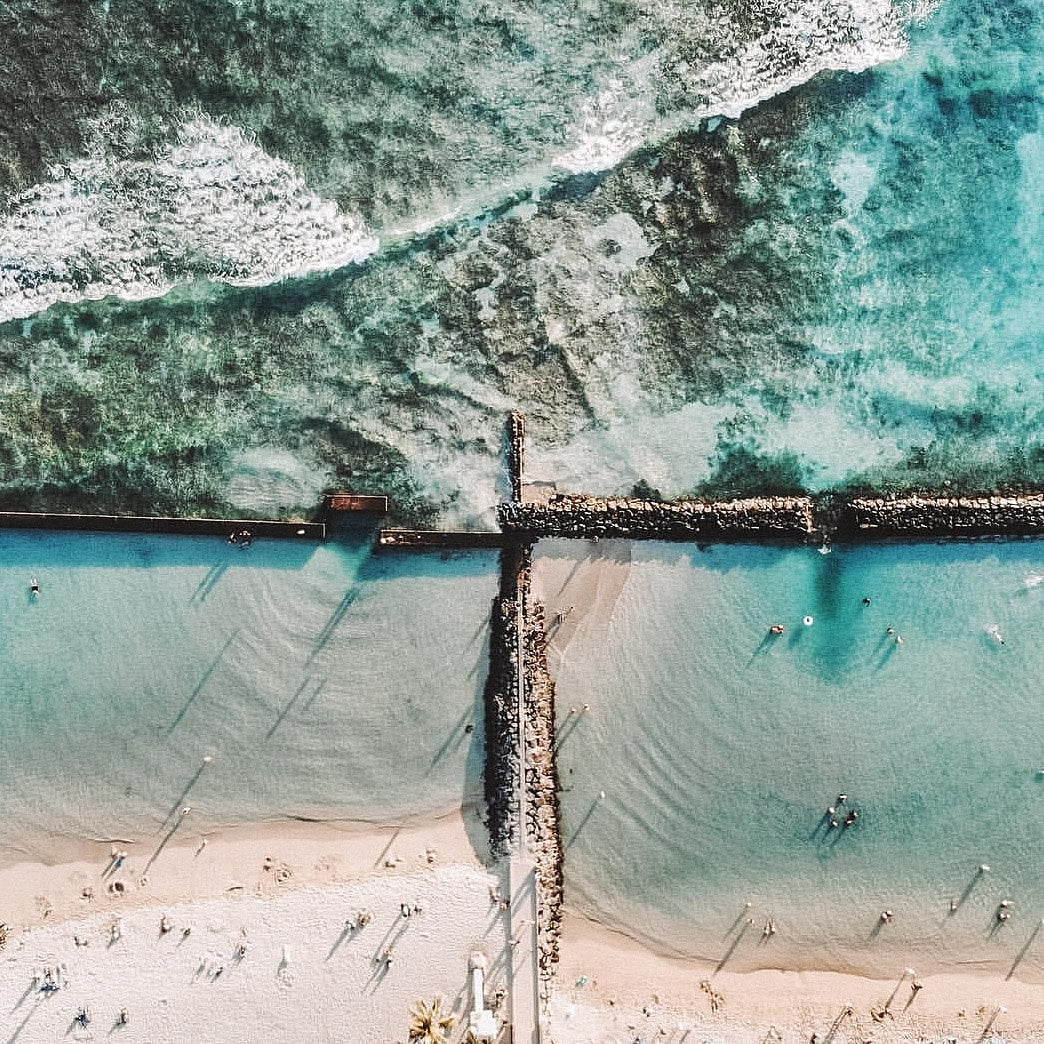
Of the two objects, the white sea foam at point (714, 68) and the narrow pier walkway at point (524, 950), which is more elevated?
the white sea foam at point (714, 68)

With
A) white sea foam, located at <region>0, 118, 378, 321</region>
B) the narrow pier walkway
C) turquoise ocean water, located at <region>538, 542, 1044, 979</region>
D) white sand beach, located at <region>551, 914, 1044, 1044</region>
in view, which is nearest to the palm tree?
the narrow pier walkway

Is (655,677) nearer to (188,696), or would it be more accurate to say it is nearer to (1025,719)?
(1025,719)

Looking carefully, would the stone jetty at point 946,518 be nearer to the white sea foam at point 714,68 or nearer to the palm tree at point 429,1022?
the white sea foam at point 714,68

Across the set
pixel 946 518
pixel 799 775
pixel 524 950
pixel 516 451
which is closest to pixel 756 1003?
pixel 799 775

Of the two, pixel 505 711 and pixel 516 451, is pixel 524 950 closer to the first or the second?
pixel 505 711

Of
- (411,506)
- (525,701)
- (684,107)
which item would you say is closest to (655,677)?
(525,701)

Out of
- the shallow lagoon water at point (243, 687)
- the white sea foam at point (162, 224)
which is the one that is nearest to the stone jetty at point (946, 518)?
the shallow lagoon water at point (243, 687)
